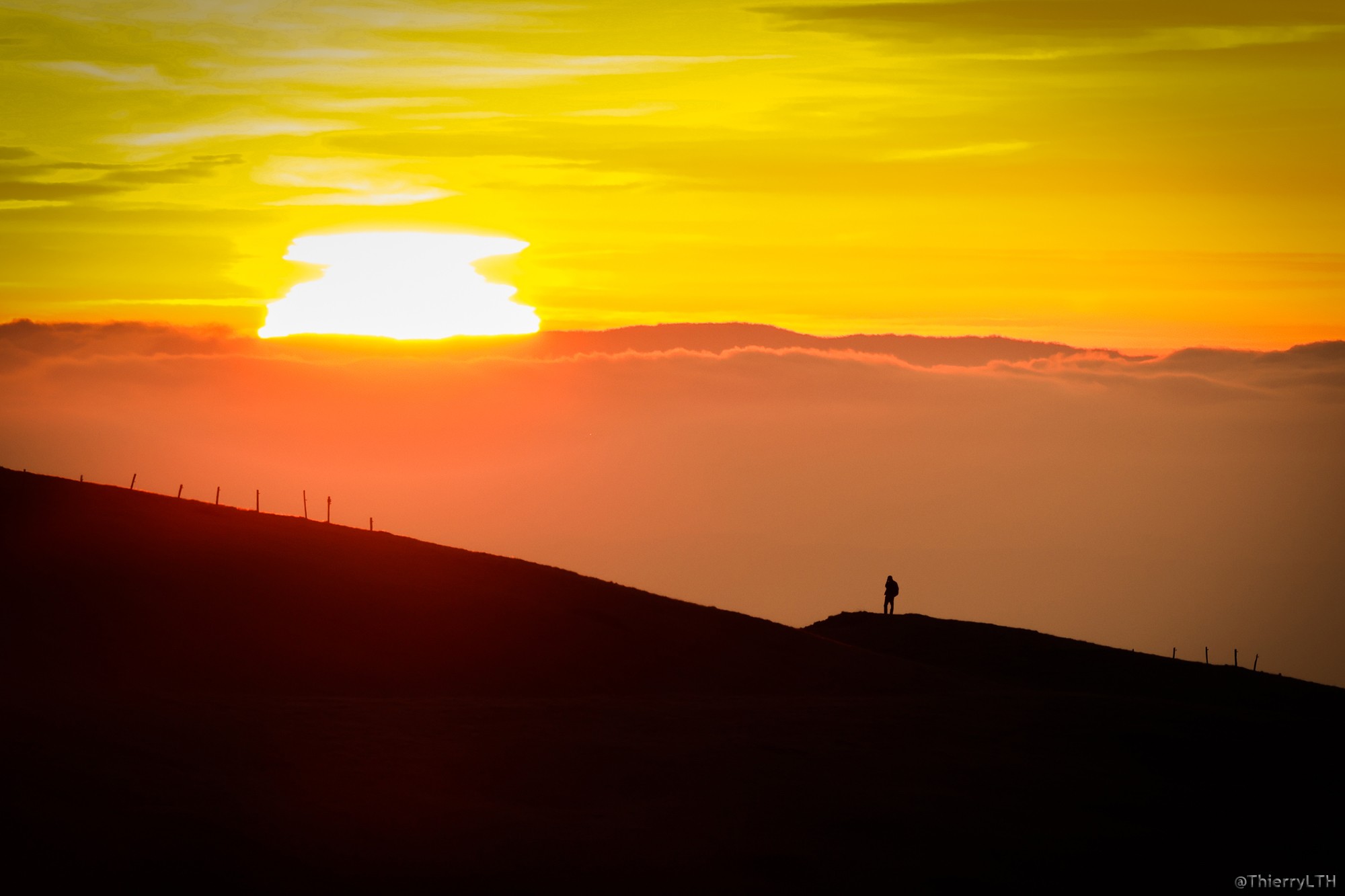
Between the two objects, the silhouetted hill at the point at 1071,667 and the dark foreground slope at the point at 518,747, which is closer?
the dark foreground slope at the point at 518,747

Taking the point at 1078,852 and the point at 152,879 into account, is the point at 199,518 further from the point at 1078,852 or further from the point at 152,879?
the point at 1078,852

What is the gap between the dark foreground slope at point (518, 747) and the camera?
1359cm

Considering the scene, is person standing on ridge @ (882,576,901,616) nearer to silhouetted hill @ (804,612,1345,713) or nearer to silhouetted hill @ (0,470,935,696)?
silhouetted hill @ (804,612,1345,713)

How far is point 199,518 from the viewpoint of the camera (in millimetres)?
34219

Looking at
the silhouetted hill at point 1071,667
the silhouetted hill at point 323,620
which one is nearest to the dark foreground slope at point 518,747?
the silhouetted hill at point 323,620

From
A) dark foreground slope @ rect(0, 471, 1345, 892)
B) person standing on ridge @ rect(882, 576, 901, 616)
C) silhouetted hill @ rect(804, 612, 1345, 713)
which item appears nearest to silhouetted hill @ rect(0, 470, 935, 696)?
dark foreground slope @ rect(0, 471, 1345, 892)

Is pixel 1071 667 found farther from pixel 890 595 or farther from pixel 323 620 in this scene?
pixel 323 620

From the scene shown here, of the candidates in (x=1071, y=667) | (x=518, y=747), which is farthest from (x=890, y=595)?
(x=518, y=747)

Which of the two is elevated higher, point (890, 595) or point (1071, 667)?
point (890, 595)

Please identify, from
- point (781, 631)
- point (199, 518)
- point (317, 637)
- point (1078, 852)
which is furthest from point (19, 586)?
point (1078, 852)

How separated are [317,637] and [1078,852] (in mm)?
16199

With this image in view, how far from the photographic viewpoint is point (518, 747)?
1838cm

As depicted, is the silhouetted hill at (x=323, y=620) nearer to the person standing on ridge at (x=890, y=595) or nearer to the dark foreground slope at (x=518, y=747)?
the dark foreground slope at (x=518, y=747)

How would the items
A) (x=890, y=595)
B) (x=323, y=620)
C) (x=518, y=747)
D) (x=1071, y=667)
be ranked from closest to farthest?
1. (x=518, y=747)
2. (x=323, y=620)
3. (x=1071, y=667)
4. (x=890, y=595)
